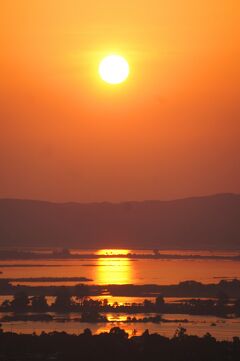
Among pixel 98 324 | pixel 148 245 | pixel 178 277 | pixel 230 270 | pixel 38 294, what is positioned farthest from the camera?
pixel 148 245

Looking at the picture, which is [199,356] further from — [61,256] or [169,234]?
[169,234]

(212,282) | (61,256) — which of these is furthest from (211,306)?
(61,256)

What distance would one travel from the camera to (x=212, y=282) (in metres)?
61.7

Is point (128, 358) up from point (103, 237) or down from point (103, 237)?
down

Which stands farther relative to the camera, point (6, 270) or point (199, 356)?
point (6, 270)

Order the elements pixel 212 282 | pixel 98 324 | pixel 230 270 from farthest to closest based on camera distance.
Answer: pixel 230 270, pixel 212 282, pixel 98 324

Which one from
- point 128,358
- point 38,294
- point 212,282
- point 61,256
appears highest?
point 61,256

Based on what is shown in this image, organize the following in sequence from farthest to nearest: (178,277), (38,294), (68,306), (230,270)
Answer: (230,270)
(178,277)
(38,294)
(68,306)

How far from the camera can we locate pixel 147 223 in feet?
402

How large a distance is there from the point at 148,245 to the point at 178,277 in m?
50.2

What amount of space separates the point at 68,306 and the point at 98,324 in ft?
17.5

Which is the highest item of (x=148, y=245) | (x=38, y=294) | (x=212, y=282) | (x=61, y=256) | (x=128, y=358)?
(x=148, y=245)

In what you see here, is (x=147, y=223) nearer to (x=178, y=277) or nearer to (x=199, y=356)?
(x=178, y=277)

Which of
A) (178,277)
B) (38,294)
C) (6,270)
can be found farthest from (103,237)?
(38,294)
